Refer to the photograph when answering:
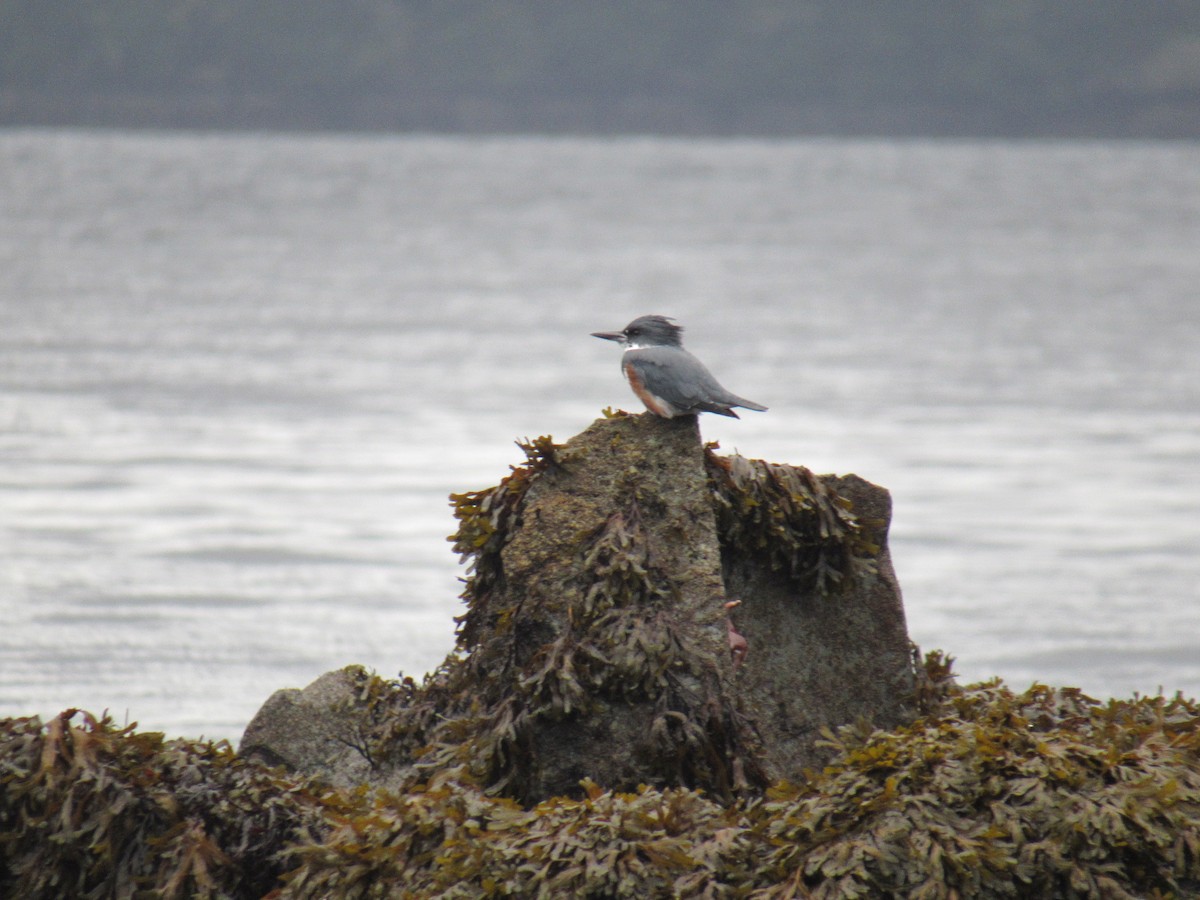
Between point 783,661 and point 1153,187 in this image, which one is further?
point 1153,187

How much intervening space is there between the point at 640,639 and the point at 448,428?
48.4 feet

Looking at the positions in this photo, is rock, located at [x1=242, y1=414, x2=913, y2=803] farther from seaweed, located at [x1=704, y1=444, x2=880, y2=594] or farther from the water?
the water

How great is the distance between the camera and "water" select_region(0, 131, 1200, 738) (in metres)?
10.7

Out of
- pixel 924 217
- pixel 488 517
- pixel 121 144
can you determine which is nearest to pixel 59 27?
pixel 121 144

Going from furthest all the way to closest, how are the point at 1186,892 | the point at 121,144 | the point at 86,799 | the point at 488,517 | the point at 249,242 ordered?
the point at 121,144, the point at 249,242, the point at 488,517, the point at 86,799, the point at 1186,892

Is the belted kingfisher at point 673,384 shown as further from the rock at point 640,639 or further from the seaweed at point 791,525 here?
the seaweed at point 791,525

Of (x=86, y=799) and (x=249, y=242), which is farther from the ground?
(x=249, y=242)

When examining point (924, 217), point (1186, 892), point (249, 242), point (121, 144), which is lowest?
point (1186, 892)

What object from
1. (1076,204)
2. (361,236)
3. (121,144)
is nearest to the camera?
(361,236)

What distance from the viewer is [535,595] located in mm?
5238

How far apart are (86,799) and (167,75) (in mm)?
199406

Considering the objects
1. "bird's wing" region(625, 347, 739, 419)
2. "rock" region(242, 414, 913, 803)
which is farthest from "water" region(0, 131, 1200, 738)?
"bird's wing" region(625, 347, 739, 419)

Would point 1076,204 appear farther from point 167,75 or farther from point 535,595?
point 167,75

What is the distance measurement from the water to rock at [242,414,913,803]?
10.3 feet
